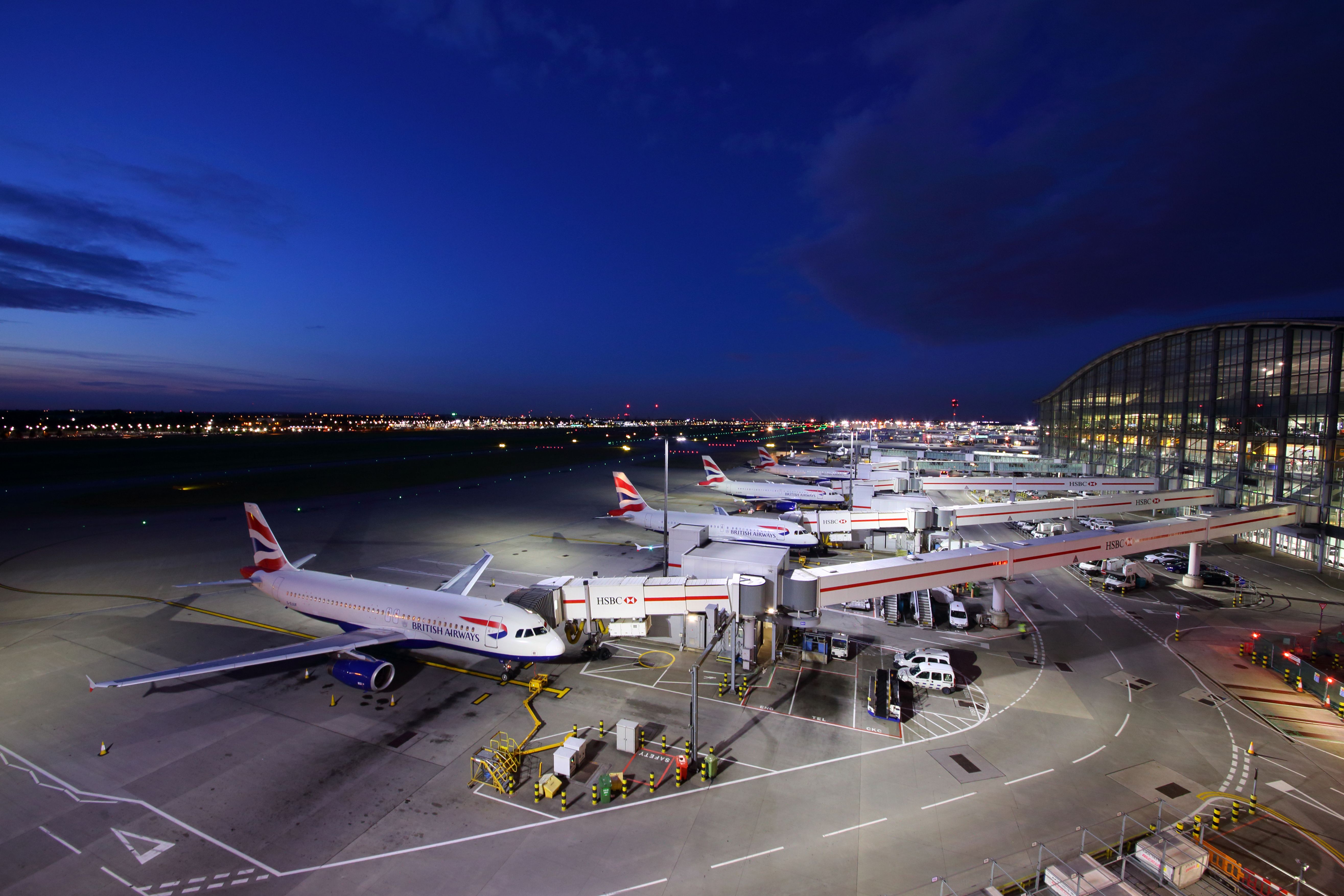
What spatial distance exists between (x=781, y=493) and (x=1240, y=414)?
168 feet

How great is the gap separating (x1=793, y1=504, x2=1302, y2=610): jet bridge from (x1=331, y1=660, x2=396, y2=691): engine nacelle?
65.3ft

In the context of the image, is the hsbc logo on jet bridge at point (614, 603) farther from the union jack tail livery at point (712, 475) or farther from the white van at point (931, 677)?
the union jack tail livery at point (712, 475)

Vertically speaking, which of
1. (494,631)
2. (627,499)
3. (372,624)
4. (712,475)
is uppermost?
(627,499)

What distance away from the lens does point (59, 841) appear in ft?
53.9

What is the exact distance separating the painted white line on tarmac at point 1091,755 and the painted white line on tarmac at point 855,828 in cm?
923

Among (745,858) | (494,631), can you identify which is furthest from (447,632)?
(745,858)

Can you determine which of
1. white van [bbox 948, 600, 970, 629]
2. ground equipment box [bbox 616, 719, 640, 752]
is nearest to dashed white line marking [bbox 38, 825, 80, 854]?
ground equipment box [bbox 616, 719, 640, 752]

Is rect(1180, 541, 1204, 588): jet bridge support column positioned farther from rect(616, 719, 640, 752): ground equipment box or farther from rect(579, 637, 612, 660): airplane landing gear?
rect(616, 719, 640, 752): ground equipment box

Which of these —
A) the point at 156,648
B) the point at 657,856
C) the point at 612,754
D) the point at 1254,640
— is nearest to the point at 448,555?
the point at 156,648

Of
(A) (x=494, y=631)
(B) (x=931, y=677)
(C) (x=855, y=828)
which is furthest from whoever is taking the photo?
(B) (x=931, y=677)

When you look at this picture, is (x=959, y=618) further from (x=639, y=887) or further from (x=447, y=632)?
(x=447, y=632)

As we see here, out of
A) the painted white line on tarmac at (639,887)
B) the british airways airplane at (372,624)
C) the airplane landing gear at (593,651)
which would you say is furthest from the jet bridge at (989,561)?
the british airways airplane at (372,624)

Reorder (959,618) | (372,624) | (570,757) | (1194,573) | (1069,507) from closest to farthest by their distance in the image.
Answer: (570,757), (372,624), (959,618), (1194,573), (1069,507)

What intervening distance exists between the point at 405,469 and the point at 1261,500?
439 feet
